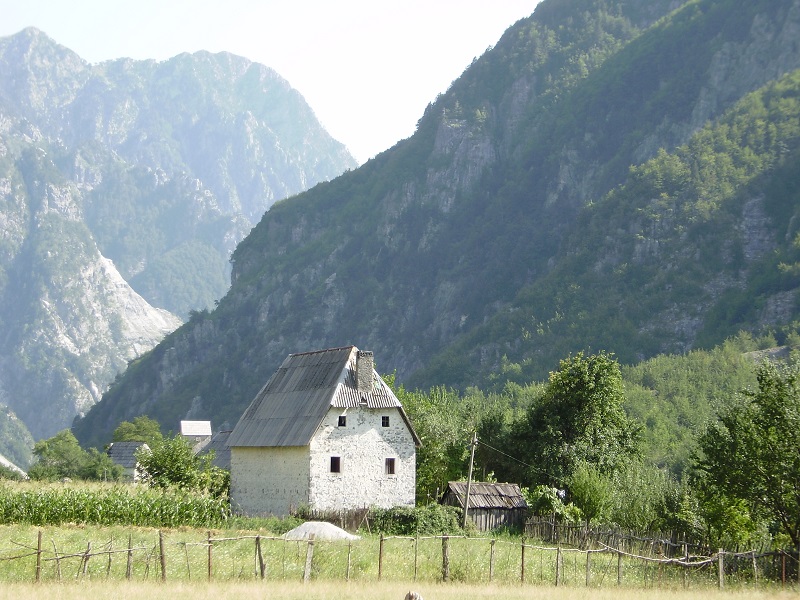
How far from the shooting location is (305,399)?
61500mm

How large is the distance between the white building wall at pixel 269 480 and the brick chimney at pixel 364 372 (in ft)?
15.9

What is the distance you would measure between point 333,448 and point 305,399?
Answer: 4103 millimetres

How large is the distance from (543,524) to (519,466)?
1489 centimetres

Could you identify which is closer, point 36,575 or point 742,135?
point 36,575

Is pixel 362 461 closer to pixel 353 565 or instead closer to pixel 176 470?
pixel 176 470

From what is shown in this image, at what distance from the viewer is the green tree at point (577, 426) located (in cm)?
6588

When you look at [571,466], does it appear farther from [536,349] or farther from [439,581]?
[536,349]

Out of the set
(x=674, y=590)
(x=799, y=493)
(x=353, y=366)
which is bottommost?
(x=674, y=590)

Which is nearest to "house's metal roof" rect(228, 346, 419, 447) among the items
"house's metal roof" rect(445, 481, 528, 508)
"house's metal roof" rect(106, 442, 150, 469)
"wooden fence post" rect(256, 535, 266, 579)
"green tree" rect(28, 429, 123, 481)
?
"house's metal roof" rect(445, 481, 528, 508)

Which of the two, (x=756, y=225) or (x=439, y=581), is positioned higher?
(x=756, y=225)

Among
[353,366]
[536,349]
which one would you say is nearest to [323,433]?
[353,366]

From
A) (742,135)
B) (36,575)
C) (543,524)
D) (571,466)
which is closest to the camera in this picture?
(36,575)

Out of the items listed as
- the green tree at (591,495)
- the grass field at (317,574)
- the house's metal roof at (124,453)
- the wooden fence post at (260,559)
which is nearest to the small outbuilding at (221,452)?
the house's metal roof at (124,453)

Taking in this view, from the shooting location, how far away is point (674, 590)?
3428 cm
